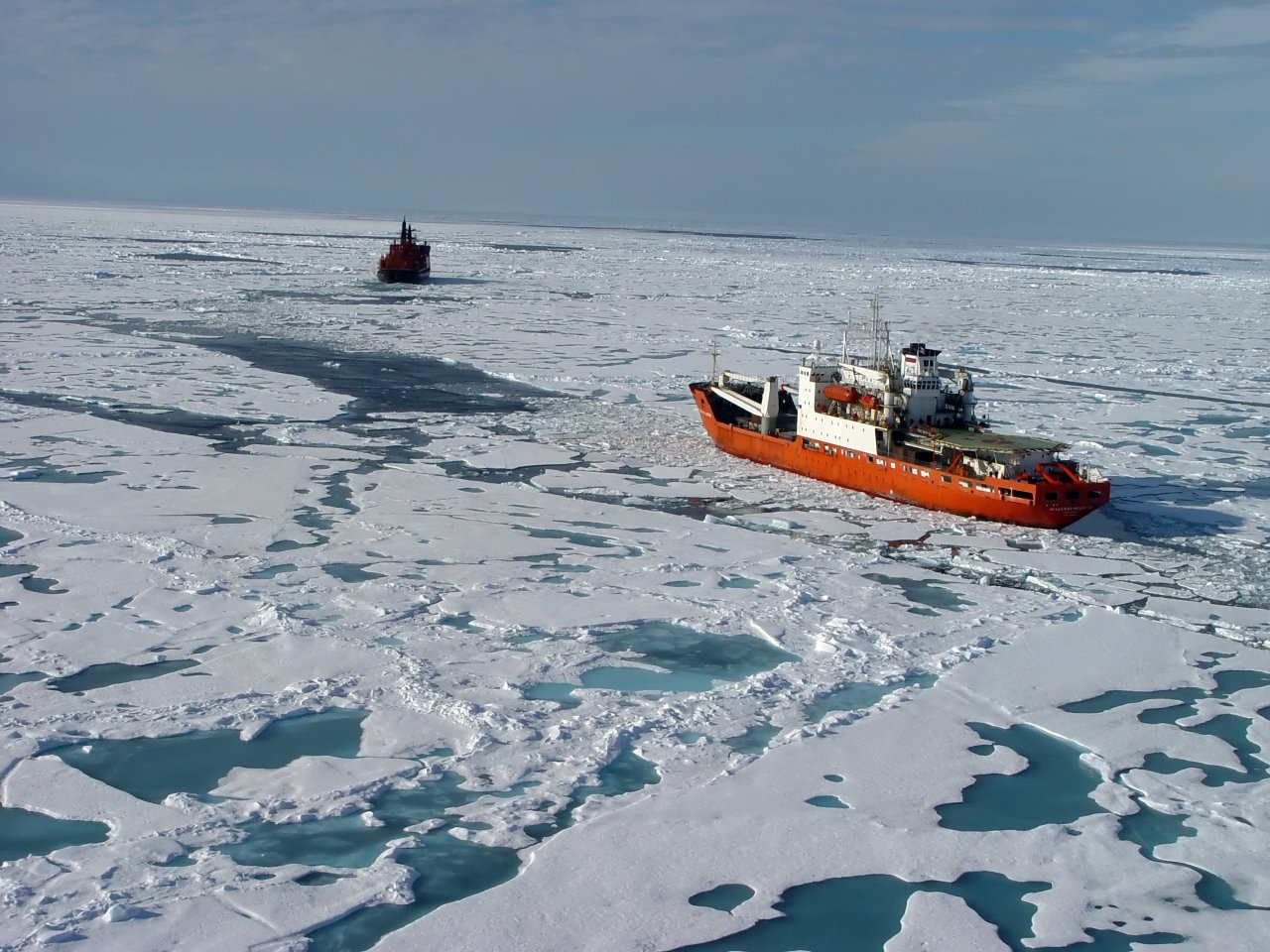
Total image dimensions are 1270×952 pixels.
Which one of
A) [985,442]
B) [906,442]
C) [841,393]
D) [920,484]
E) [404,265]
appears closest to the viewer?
[920,484]

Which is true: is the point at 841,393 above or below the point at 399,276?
below

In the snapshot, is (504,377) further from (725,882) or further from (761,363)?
(725,882)

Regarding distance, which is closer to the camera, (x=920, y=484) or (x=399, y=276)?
(x=920, y=484)

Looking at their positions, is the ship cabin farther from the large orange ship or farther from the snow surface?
the snow surface

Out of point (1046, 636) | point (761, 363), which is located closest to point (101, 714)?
point (1046, 636)

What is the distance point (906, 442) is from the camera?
1622 centimetres

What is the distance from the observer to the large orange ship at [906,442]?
14281 millimetres

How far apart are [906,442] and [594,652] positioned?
8.18 meters

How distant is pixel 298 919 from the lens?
571cm

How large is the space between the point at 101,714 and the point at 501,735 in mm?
2752

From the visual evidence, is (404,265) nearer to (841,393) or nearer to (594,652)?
(841,393)

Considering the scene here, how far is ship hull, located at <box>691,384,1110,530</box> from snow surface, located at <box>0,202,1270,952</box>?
34 cm

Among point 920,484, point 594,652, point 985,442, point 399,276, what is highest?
point 399,276

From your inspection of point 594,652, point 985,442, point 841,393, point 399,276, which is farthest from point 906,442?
point 399,276
